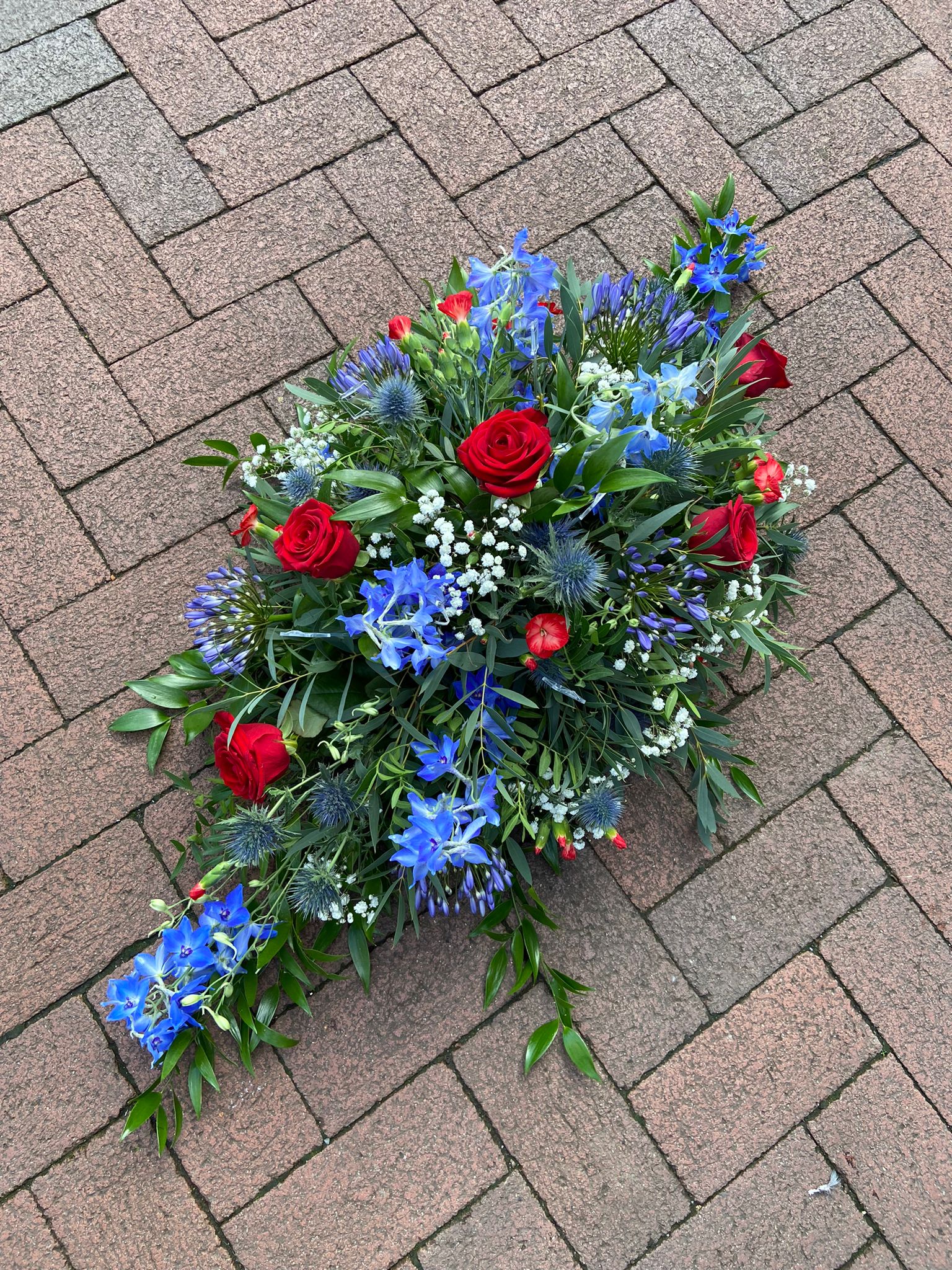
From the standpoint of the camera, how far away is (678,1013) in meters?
2.09

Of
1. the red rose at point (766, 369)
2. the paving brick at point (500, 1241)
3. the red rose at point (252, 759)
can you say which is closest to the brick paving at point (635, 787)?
the paving brick at point (500, 1241)

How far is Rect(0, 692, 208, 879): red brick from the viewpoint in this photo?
7.04 ft

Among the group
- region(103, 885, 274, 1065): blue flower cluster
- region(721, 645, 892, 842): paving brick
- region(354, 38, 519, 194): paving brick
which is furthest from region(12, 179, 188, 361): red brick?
region(721, 645, 892, 842): paving brick

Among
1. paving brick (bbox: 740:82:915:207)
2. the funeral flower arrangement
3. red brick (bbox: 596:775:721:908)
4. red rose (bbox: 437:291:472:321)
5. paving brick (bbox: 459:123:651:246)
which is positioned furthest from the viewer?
paving brick (bbox: 740:82:915:207)

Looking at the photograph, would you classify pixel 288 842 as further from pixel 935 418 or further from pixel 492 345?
pixel 935 418

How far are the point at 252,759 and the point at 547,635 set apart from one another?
549mm

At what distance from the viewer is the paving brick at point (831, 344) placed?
256cm

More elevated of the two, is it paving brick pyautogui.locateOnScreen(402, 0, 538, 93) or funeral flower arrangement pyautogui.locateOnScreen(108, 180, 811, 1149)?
paving brick pyautogui.locateOnScreen(402, 0, 538, 93)

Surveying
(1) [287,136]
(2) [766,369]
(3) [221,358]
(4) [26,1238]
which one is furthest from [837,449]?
(4) [26,1238]

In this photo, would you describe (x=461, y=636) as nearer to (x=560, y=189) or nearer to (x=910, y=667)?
(x=910, y=667)

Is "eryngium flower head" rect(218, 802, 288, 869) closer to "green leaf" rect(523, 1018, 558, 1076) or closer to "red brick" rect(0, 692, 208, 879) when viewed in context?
"red brick" rect(0, 692, 208, 879)

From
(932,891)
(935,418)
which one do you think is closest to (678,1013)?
(932,891)

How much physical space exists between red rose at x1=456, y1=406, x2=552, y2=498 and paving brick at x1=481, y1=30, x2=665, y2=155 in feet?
4.93

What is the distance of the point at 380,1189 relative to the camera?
6.42 feet
